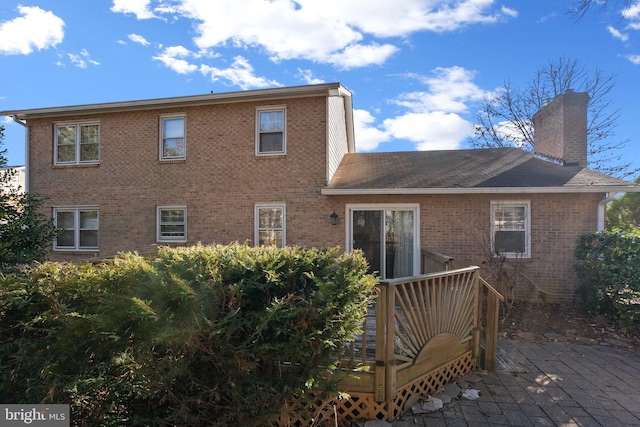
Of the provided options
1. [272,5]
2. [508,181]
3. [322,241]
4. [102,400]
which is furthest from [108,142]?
[508,181]

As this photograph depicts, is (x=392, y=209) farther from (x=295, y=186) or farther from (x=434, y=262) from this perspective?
(x=295, y=186)

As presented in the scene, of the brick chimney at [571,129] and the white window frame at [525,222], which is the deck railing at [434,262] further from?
the brick chimney at [571,129]

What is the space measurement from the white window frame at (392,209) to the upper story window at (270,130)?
2718 millimetres

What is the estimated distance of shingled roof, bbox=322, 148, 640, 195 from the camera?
312 inches

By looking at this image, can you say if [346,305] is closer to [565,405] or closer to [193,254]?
[193,254]

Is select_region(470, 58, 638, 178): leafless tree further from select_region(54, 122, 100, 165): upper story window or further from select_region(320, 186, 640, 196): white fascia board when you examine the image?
select_region(54, 122, 100, 165): upper story window

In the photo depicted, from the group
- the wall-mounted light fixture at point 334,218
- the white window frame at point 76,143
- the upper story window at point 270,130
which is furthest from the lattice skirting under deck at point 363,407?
the white window frame at point 76,143

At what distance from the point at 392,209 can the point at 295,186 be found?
2.72m

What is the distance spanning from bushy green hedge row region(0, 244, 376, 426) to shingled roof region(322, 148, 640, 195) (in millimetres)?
5912

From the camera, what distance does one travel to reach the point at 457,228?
27.8 ft

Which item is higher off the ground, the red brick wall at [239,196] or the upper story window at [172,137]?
the upper story window at [172,137]

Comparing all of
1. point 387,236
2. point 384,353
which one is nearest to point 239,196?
point 387,236

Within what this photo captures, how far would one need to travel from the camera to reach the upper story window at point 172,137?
10.0m

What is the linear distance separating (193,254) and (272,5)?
698 cm
